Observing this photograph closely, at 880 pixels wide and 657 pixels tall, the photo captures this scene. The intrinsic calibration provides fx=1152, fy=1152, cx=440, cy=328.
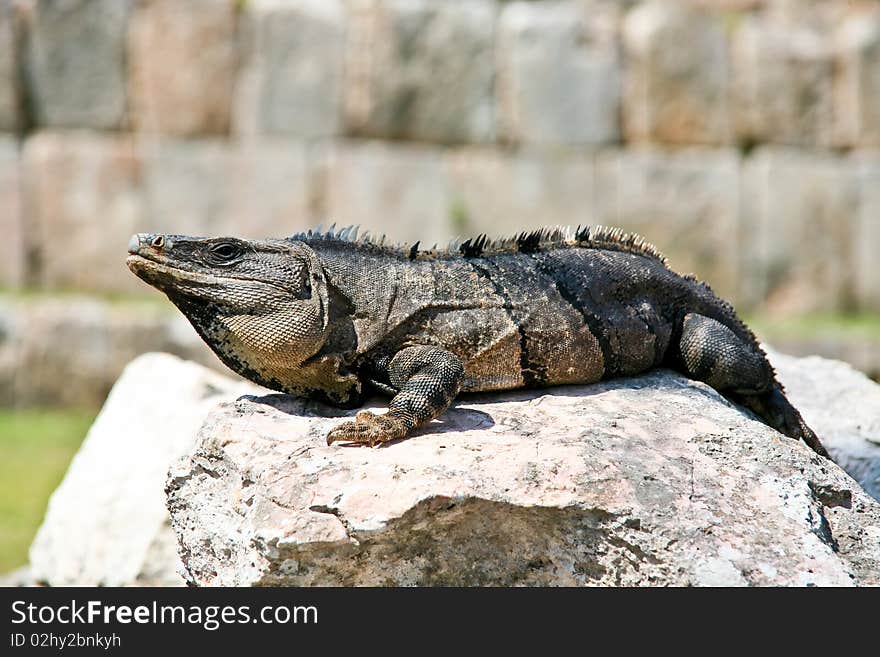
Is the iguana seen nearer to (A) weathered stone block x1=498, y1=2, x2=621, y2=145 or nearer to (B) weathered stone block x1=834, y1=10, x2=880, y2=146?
(A) weathered stone block x1=498, y1=2, x2=621, y2=145

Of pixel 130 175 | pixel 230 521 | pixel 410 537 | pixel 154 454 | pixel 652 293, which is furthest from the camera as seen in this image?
pixel 130 175

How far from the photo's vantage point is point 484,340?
496 centimetres

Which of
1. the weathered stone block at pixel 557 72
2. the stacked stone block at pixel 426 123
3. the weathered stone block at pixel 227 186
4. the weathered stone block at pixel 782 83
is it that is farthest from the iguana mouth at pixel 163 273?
the weathered stone block at pixel 782 83

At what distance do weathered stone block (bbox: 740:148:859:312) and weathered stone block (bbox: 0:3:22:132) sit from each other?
765cm

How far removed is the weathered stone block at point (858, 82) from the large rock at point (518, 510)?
884 centimetres

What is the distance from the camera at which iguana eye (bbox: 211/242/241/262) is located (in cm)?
474

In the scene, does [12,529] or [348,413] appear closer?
[348,413]

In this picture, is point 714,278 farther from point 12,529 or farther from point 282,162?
point 12,529

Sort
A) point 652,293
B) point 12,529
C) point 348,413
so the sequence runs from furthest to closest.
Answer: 1. point 12,529
2. point 652,293
3. point 348,413

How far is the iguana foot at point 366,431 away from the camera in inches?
174

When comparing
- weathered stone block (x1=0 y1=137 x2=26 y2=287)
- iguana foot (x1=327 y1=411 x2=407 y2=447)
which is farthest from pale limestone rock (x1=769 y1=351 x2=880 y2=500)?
weathered stone block (x1=0 y1=137 x2=26 y2=287)

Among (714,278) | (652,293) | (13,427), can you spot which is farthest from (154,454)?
(714,278)

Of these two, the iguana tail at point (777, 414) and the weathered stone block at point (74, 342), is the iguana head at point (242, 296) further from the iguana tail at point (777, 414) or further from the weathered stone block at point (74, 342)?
the weathered stone block at point (74, 342)
